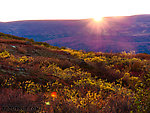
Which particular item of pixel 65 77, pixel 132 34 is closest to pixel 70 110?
pixel 65 77

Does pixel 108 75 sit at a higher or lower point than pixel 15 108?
lower

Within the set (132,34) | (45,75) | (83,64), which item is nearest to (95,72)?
(83,64)

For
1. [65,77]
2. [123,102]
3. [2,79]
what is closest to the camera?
[123,102]

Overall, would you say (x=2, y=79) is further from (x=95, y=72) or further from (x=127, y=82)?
(x=127, y=82)

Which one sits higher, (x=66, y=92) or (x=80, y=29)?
(x=66, y=92)

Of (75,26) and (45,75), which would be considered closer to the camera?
(45,75)

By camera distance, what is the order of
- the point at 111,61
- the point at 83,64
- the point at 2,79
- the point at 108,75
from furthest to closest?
the point at 111,61 < the point at 83,64 < the point at 108,75 < the point at 2,79

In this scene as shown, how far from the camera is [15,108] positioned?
120 inches

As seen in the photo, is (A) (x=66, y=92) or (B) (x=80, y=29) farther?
(B) (x=80, y=29)

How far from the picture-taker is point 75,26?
14500 cm

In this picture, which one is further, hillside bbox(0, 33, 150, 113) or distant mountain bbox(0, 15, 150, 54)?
distant mountain bbox(0, 15, 150, 54)

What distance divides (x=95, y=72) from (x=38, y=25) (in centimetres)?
16207

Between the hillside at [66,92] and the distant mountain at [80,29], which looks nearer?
the hillside at [66,92]

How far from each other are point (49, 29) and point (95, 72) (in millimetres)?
148424
